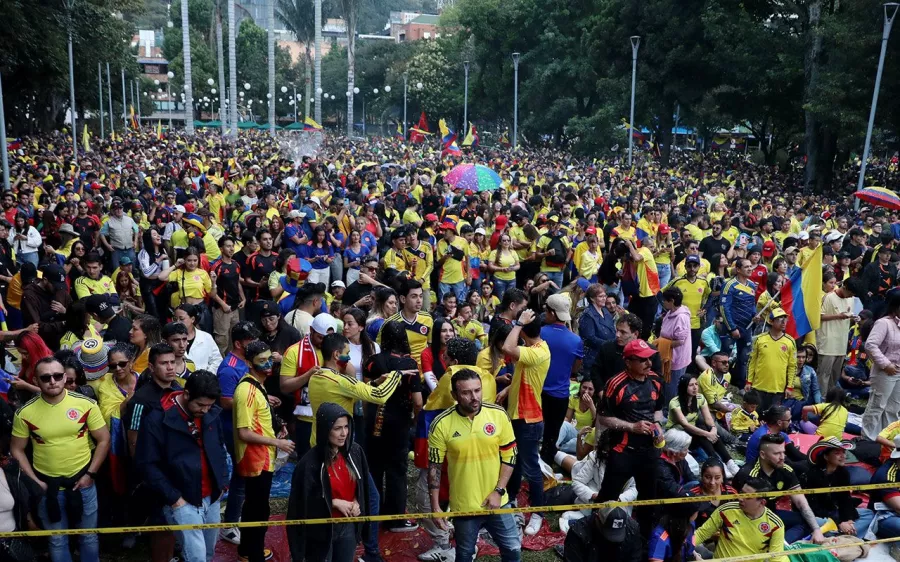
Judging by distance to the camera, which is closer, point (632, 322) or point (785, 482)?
point (785, 482)

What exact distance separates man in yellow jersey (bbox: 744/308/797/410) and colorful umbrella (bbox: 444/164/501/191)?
8022mm

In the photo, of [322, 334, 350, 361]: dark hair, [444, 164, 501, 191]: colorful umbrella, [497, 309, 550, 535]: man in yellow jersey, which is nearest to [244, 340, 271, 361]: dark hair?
[322, 334, 350, 361]: dark hair

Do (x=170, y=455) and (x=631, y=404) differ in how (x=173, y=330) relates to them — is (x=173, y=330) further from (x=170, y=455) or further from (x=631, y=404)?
(x=631, y=404)

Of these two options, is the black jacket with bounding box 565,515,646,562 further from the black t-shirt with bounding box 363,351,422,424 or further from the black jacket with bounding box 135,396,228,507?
the black jacket with bounding box 135,396,228,507

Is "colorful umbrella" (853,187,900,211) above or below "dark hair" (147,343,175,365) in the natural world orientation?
above

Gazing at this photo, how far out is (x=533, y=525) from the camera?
20.8ft

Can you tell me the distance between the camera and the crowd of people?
16.1 ft

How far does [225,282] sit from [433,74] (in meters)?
59.8

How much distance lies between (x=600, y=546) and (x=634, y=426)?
918 mm

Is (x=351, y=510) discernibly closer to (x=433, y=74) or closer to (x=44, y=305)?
(x=44, y=305)

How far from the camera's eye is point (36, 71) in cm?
3238

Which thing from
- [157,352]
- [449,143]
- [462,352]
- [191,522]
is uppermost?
[449,143]

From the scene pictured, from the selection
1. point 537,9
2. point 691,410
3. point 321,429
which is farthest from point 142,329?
point 537,9

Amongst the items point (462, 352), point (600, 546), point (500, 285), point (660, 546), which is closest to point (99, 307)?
point (462, 352)
